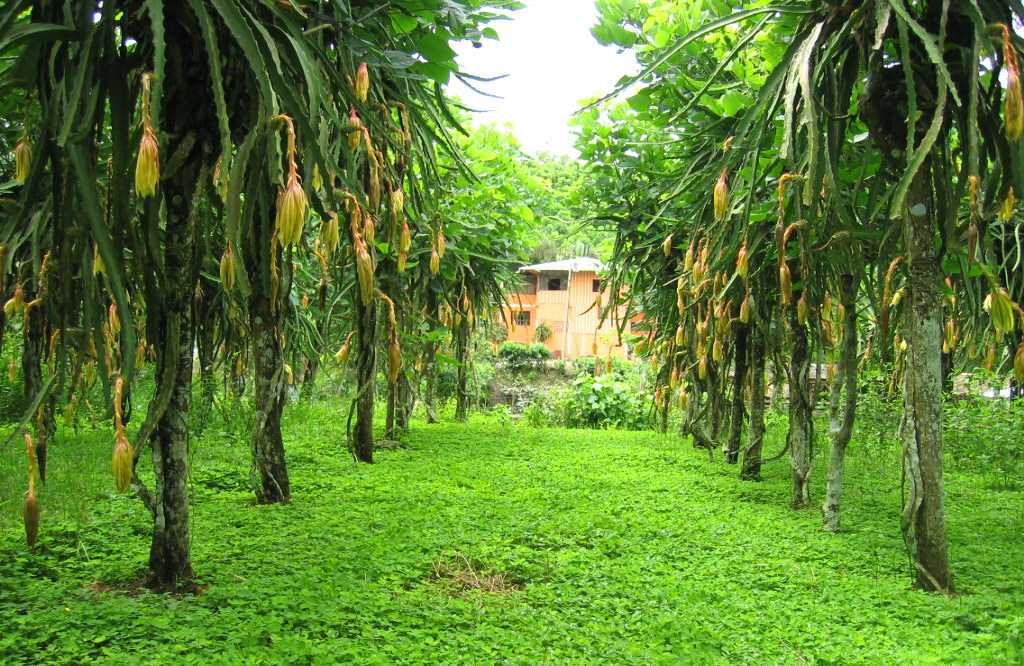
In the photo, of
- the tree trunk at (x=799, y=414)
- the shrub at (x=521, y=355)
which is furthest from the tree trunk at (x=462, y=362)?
the shrub at (x=521, y=355)

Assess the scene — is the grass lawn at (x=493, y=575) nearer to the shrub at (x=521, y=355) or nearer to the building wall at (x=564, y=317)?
the shrub at (x=521, y=355)

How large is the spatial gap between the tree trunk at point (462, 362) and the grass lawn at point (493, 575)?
315 centimetres

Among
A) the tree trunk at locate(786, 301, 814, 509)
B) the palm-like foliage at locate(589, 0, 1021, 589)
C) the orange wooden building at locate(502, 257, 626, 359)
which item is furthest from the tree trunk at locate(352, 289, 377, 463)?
the orange wooden building at locate(502, 257, 626, 359)

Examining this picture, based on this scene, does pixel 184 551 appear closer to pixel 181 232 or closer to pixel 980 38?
pixel 181 232

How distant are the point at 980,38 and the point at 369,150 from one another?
2007 millimetres

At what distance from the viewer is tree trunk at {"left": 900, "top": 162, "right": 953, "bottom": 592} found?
3.05 m

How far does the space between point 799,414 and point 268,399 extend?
2991 mm

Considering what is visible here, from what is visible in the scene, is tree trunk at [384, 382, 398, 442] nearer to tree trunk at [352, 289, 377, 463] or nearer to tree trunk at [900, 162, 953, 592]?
tree trunk at [352, 289, 377, 463]

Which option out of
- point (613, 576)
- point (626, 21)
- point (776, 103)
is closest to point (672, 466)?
point (613, 576)

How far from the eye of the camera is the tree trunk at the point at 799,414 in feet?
14.8

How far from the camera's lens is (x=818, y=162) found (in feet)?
8.61

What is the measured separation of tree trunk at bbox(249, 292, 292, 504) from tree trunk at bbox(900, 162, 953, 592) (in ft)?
8.51

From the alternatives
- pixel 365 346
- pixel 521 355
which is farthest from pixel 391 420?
pixel 521 355

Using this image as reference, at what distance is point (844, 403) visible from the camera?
392cm
